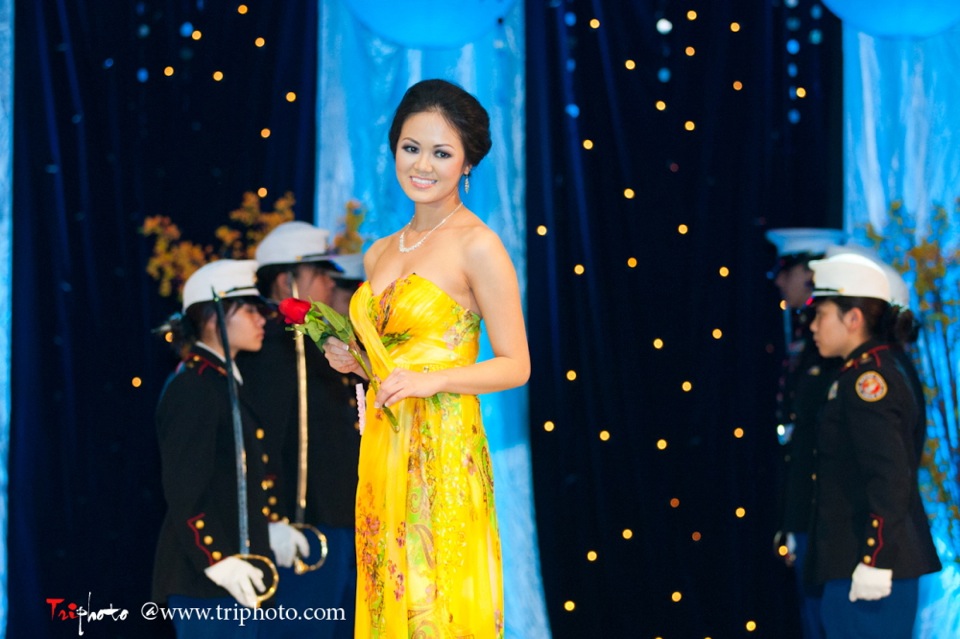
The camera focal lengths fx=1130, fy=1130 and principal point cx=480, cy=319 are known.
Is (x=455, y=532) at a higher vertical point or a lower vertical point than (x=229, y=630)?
higher

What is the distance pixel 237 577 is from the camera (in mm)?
3232

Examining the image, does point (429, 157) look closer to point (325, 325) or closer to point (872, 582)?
point (325, 325)

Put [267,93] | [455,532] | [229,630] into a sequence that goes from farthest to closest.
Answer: [267,93], [229,630], [455,532]

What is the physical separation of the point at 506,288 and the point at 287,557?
5.22 feet

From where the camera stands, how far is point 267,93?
3537 mm

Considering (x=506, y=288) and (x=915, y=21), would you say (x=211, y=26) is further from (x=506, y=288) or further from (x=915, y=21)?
(x=915, y=21)

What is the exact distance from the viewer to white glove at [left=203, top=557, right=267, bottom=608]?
3205 mm

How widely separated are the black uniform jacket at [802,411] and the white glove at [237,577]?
1.65m

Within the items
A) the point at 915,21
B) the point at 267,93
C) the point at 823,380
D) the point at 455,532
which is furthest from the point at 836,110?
the point at 455,532

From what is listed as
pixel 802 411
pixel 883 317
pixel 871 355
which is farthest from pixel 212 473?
pixel 883 317

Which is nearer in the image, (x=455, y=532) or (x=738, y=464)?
(x=455, y=532)

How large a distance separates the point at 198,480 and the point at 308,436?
0.37 meters

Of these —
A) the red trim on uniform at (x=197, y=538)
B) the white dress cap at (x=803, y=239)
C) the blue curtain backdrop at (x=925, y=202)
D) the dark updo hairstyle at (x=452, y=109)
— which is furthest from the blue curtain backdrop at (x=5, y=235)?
the blue curtain backdrop at (x=925, y=202)

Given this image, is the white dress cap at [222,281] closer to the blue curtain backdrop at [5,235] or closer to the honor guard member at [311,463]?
the honor guard member at [311,463]
